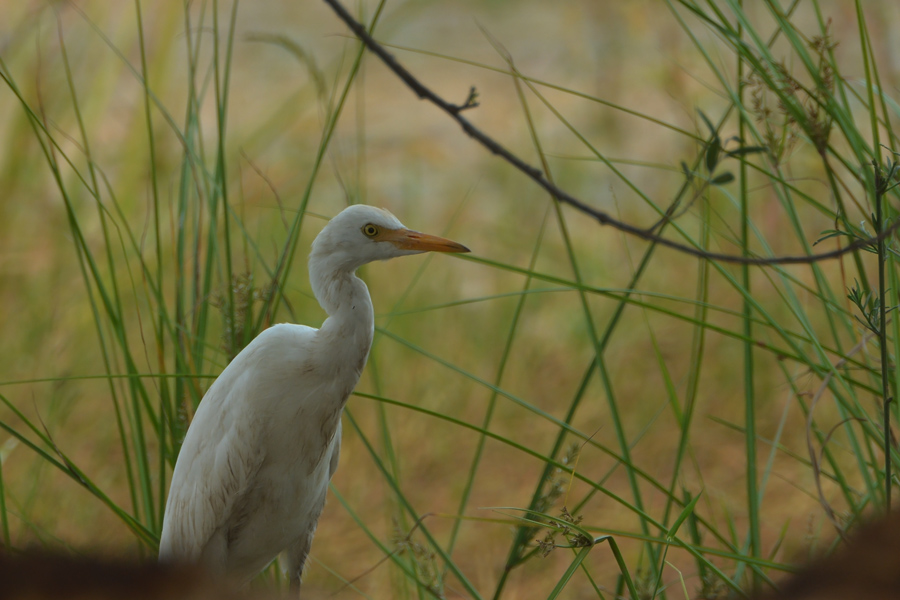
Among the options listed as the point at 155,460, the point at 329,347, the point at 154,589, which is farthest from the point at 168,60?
the point at 154,589

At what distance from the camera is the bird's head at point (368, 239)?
59cm

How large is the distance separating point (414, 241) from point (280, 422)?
0.21 metres

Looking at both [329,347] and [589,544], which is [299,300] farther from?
[589,544]

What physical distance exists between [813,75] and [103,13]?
4.82 feet

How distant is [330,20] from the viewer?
2666mm

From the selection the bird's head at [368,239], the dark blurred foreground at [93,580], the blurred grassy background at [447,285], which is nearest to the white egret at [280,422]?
the bird's head at [368,239]

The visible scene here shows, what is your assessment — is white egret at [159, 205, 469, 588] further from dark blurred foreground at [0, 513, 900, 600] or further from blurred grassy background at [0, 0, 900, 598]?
dark blurred foreground at [0, 513, 900, 600]

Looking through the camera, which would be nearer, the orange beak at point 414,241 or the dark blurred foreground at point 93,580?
the dark blurred foreground at point 93,580

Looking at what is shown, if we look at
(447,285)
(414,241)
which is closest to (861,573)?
(414,241)

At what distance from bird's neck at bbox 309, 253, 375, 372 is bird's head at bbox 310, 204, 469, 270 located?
0.01 m

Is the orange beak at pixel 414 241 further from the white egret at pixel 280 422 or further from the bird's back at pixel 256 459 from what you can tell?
the bird's back at pixel 256 459

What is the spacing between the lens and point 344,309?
608mm

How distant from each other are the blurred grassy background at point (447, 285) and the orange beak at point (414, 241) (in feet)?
1.06

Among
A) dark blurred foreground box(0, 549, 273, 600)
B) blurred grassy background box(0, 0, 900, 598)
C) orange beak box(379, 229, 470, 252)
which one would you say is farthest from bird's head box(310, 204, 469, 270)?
dark blurred foreground box(0, 549, 273, 600)
